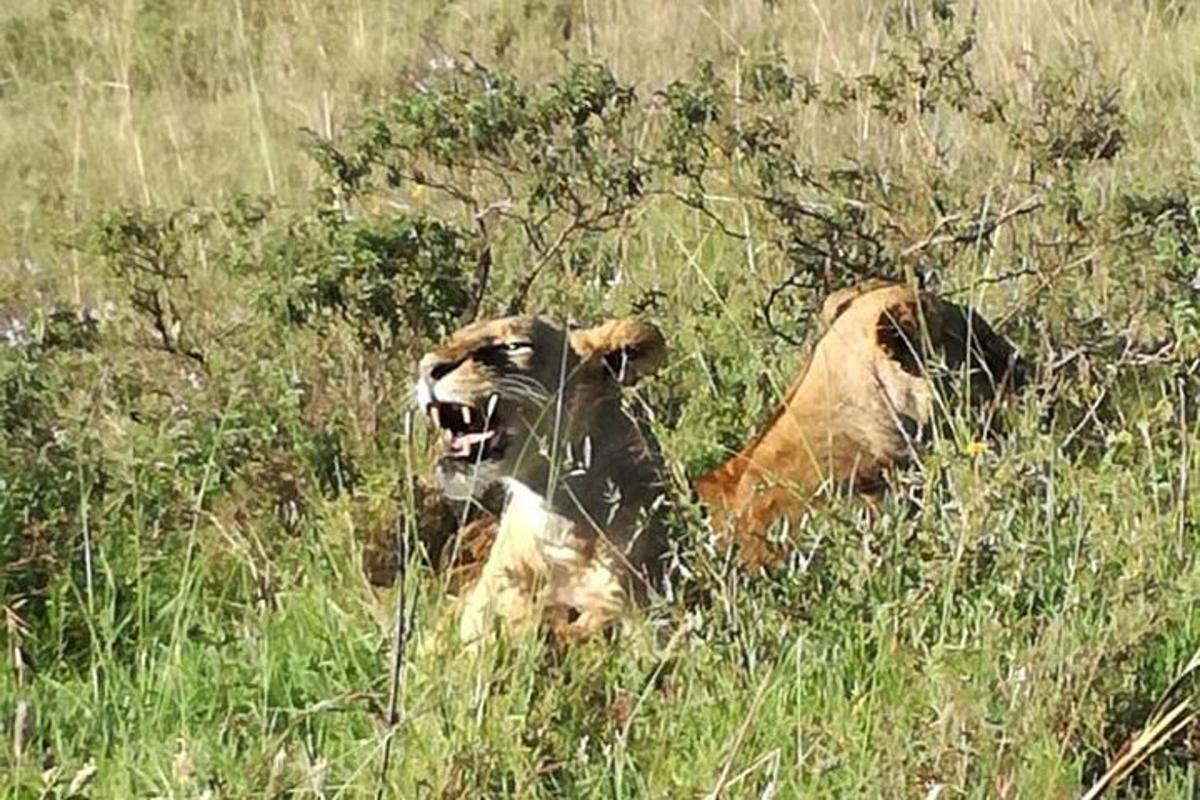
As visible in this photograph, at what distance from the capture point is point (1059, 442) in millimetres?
3418

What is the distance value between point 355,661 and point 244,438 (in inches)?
33.7

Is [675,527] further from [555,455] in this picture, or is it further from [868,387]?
[868,387]

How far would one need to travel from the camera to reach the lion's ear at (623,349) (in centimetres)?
378

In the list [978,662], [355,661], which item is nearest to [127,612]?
[355,661]

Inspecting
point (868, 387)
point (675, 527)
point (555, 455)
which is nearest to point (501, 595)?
point (555, 455)

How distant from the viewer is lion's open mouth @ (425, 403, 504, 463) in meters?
3.58

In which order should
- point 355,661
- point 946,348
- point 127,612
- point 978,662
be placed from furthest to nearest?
point 946,348
point 127,612
point 355,661
point 978,662

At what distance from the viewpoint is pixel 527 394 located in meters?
3.63

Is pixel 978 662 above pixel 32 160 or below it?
above

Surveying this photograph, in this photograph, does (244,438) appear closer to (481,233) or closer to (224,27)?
(481,233)

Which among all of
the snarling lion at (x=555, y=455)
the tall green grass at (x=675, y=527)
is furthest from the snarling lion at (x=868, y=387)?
the snarling lion at (x=555, y=455)

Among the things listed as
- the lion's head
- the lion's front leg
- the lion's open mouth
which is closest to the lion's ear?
the lion's head

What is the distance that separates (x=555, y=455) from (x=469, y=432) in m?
0.15

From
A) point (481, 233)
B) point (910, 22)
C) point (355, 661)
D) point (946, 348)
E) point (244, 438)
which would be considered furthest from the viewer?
point (910, 22)
